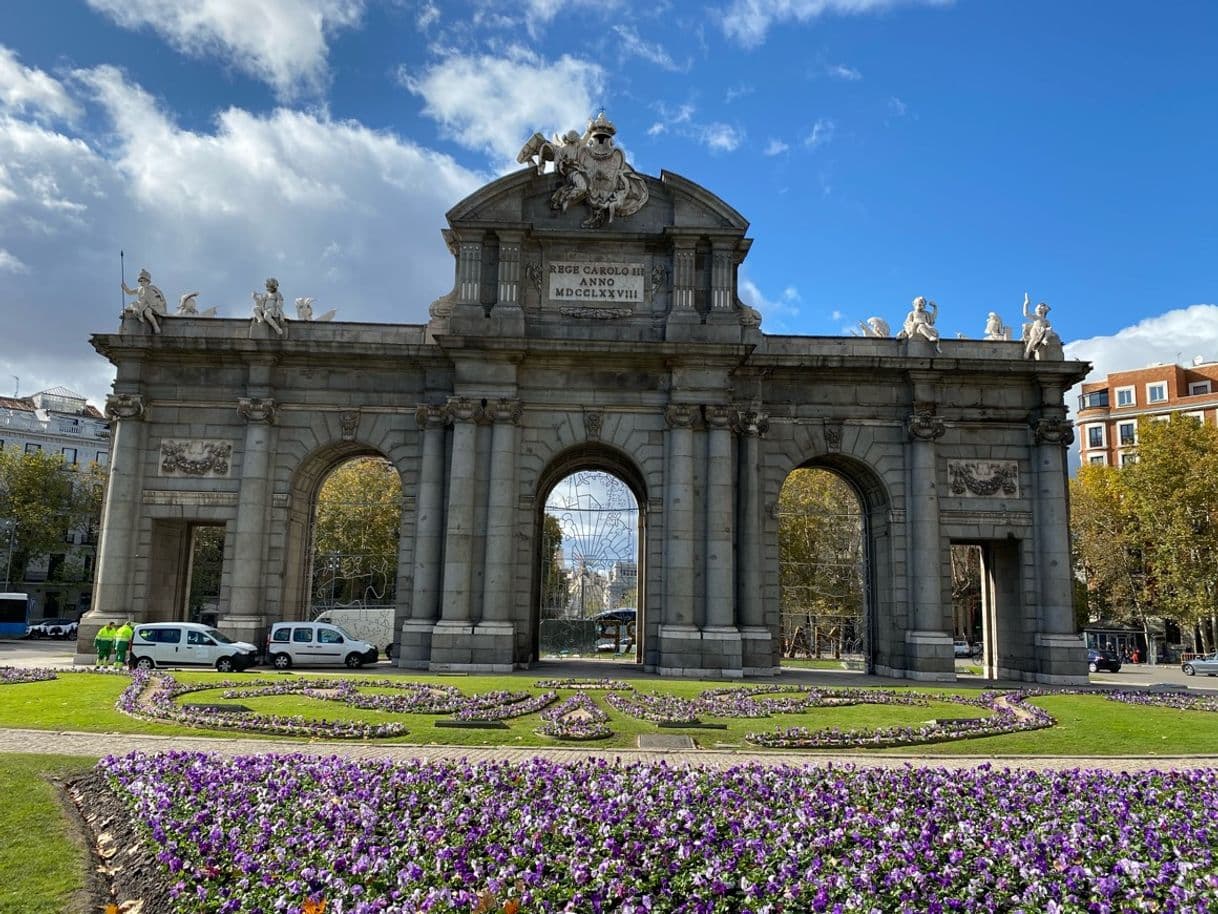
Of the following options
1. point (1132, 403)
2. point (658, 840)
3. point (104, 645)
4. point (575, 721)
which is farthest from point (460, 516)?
point (1132, 403)

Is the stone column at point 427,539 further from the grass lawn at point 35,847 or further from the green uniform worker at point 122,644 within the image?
the grass lawn at point 35,847

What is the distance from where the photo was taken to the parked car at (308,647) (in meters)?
30.8

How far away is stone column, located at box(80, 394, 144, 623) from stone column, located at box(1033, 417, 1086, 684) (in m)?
33.1

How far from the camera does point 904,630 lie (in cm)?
3228

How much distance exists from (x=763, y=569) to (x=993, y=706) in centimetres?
1051

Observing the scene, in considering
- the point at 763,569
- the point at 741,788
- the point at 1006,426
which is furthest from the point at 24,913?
the point at 1006,426

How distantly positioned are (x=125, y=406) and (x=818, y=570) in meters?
35.1

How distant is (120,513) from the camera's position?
31.9 metres

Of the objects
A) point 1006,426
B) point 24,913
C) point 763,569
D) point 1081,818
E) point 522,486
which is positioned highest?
point 1006,426

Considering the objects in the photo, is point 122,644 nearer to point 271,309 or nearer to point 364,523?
point 271,309

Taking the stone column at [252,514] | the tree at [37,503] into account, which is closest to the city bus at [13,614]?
the tree at [37,503]

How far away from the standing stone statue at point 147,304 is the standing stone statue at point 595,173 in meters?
14.8

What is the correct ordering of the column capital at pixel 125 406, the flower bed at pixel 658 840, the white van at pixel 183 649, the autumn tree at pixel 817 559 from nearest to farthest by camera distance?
1. the flower bed at pixel 658 840
2. the white van at pixel 183 649
3. the column capital at pixel 125 406
4. the autumn tree at pixel 817 559

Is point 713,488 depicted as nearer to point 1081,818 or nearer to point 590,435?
point 590,435
